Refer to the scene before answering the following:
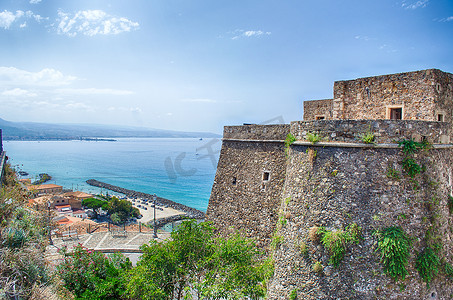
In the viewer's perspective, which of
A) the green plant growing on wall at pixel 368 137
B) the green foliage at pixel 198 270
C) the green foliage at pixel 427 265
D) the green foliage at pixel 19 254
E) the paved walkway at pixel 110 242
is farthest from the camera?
the paved walkway at pixel 110 242

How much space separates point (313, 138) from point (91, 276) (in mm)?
10198

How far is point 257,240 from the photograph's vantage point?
38.4 feet

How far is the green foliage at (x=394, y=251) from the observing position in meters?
7.04

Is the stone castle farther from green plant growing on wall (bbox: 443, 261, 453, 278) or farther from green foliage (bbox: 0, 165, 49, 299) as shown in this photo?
green foliage (bbox: 0, 165, 49, 299)

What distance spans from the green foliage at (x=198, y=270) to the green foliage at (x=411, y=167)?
4.86 meters

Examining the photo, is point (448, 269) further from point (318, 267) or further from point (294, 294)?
point (294, 294)

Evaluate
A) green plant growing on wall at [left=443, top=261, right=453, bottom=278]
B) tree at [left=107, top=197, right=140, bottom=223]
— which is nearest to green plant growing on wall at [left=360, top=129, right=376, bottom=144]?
green plant growing on wall at [left=443, top=261, right=453, bottom=278]

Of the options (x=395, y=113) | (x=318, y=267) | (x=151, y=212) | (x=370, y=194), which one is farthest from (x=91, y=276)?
(x=151, y=212)

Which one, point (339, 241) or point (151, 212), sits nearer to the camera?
point (339, 241)

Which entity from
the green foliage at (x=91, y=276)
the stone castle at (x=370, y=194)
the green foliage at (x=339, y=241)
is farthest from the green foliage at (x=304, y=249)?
the green foliage at (x=91, y=276)

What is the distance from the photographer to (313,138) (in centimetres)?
835

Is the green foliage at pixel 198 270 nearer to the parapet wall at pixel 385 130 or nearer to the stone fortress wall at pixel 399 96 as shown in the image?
the parapet wall at pixel 385 130

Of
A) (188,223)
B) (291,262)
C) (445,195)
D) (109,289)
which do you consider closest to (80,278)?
(109,289)

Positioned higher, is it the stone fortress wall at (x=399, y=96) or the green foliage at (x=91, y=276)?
the stone fortress wall at (x=399, y=96)
